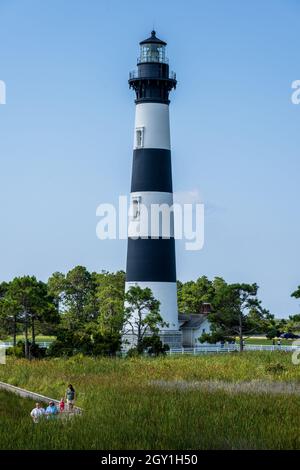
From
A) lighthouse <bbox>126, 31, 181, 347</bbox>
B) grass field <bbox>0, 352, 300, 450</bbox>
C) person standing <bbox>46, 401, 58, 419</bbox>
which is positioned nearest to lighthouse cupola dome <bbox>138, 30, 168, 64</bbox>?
lighthouse <bbox>126, 31, 181, 347</bbox>

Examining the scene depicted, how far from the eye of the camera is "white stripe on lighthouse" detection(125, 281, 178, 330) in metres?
57.4

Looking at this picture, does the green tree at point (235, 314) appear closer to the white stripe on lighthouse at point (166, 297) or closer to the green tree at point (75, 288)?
the white stripe on lighthouse at point (166, 297)

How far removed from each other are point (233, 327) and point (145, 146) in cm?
1393

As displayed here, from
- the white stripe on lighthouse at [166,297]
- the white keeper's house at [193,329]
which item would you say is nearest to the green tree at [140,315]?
the white stripe on lighthouse at [166,297]

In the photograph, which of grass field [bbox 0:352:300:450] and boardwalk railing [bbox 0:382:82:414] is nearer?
grass field [bbox 0:352:300:450]

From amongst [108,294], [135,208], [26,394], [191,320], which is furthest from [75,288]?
[26,394]

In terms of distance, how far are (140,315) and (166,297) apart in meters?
1.80

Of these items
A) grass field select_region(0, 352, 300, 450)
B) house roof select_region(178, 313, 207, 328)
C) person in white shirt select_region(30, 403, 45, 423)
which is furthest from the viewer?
house roof select_region(178, 313, 207, 328)

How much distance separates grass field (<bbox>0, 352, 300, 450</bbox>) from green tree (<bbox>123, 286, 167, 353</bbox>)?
34.2 ft

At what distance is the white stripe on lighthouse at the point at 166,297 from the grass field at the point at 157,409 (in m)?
11.5

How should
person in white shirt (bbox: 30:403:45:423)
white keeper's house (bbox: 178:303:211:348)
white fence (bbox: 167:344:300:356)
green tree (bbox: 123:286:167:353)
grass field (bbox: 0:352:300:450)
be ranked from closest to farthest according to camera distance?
grass field (bbox: 0:352:300:450) → person in white shirt (bbox: 30:403:45:423) → green tree (bbox: 123:286:167:353) → white fence (bbox: 167:344:300:356) → white keeper's house (bbox: 178:303:211:348)

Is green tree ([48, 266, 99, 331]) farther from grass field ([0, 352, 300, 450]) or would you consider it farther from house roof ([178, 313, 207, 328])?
grass field ([0, 352, 300, 450])

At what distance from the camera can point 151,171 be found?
187 feet
